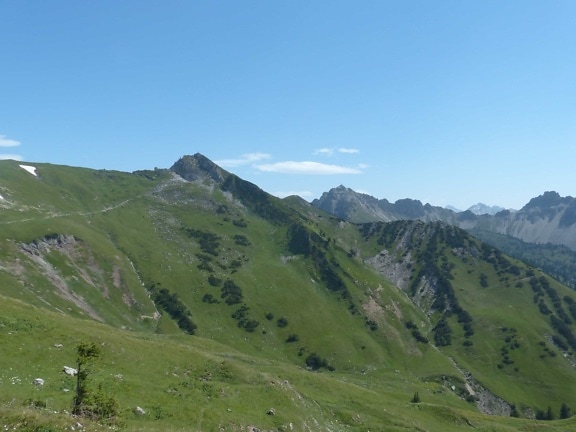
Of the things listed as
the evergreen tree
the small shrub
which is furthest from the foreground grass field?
the evergreen tree

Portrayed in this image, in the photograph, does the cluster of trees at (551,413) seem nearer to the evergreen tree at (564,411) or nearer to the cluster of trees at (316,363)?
the evergreen tree at (564,411)

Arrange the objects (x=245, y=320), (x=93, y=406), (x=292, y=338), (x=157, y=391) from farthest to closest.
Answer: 1. (x=245, y=320)
2. (x=292, y=338)
3. (x=157, y=391)
4. (x=93, y=406)

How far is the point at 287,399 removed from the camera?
56.9 meters

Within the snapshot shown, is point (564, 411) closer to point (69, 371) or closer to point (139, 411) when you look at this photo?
point (139, 411)

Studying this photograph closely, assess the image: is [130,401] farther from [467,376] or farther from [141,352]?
[467,376]

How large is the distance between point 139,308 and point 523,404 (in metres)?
156

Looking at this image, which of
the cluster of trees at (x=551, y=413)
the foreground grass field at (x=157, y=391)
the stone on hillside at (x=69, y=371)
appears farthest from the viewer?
A: the cluster of trees at (x=551, y=413)

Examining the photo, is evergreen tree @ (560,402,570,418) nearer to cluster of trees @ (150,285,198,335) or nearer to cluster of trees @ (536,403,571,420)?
cluster of trees @ (536,403,571,420)

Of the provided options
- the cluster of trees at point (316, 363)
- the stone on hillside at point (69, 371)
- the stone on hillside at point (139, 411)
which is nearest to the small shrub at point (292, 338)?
the cluster of trees at point (316, 363)

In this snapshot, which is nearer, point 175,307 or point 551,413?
point 551,413

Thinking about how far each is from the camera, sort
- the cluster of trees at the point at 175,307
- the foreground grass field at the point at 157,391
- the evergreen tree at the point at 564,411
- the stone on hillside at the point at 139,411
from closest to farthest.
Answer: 1. the foreground grass field at the point at 157,391
2. the stone on hillside at the point at 139,411
3. the cluster of trees at the point at 175,307
4. the evergreen tree at the point at 564,411

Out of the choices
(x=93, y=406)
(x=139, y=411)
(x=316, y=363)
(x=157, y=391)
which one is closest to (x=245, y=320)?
(x=316, y=363)

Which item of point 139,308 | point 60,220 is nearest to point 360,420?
point 139,308

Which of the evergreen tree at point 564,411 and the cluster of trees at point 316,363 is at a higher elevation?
the cluster of trees at point 316,363
